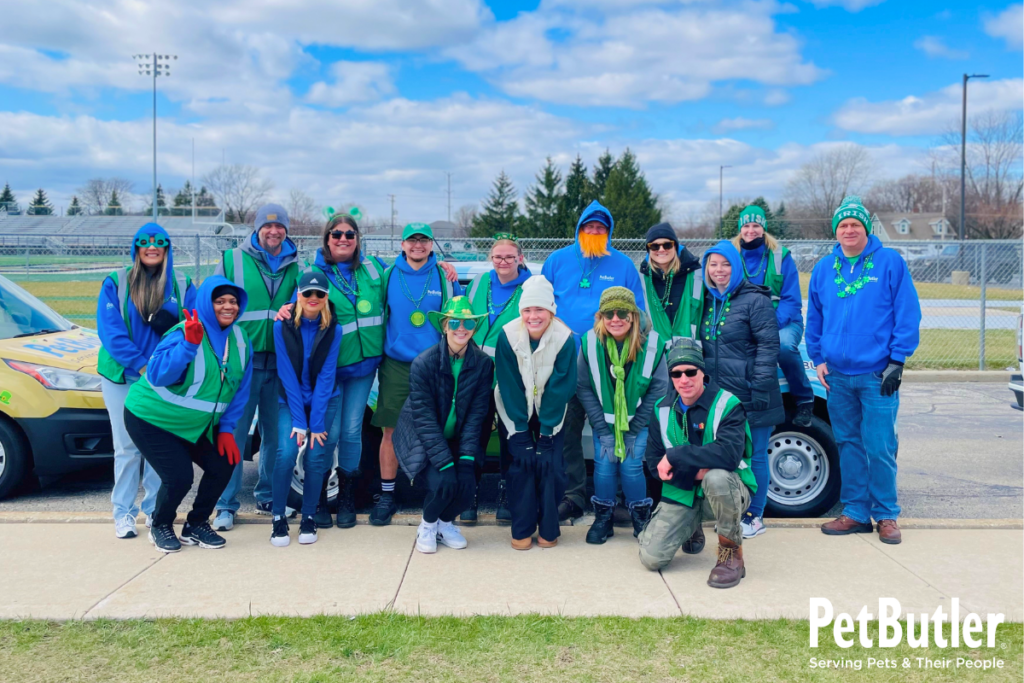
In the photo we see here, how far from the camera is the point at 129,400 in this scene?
4605 millimetres

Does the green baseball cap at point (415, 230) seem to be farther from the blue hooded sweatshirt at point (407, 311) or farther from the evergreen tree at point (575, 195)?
the evergreen tree at point (575, 195)

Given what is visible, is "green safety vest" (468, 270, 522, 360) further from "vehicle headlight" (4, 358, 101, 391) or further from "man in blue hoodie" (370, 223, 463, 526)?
"vehicle headlight" (4, 358, 101, 391)

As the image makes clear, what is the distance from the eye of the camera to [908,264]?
11508 mm

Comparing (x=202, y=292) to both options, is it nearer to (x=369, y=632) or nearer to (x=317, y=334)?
(x=317, y=334)

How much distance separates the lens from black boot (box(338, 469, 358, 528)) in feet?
17.1

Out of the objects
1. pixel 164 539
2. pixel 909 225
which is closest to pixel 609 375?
pixel 164 539

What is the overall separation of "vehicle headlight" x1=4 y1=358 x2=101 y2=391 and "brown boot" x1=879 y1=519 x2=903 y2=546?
5278 millimetres

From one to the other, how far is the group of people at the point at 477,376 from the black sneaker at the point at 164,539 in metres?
0.02

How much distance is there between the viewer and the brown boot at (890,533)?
195 inches

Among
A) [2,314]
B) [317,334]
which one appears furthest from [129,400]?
[2,314]

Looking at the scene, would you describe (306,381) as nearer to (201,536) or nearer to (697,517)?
(201,536)

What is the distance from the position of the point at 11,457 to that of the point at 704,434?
462 centimetres

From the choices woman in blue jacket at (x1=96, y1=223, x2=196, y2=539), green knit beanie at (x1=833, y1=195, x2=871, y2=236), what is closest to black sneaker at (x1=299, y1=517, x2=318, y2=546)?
woman in blue jacket at (x1=96, y1=223, x2=196, y2=539)

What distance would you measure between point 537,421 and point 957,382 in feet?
32.5
